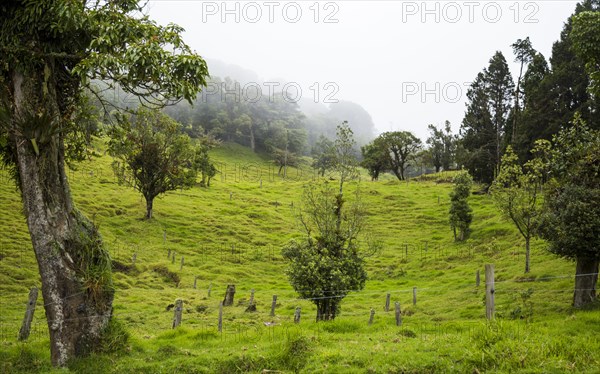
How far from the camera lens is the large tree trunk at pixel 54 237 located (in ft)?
32.3

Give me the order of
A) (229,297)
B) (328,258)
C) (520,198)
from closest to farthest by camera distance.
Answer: (328,258)
(229,297)
(520,198)

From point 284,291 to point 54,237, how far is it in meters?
24.3

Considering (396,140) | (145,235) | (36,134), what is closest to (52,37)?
(36,134)

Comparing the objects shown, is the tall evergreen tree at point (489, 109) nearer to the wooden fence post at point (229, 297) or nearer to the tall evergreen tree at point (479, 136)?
the tall evergreen tree at point (479, 136)

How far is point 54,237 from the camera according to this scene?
9969mm

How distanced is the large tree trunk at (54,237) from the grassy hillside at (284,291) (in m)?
0.70

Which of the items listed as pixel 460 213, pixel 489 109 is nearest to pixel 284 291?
pixel 460 213

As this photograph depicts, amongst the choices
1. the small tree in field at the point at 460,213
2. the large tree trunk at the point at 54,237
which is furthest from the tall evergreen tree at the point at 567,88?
the large tree trunk at the point at 54,237

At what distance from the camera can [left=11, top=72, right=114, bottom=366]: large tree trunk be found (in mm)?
9859

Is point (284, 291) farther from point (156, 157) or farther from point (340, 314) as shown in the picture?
point (156, 157)

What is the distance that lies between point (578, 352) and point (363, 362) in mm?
4554

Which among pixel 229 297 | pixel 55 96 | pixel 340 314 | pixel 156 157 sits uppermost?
pixel 55 96

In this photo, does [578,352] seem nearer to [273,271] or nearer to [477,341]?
[477,341]

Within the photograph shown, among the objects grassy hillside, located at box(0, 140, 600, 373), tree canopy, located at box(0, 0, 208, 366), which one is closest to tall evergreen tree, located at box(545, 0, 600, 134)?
grassy hillside, located at box(0, 140, 600, 373)
